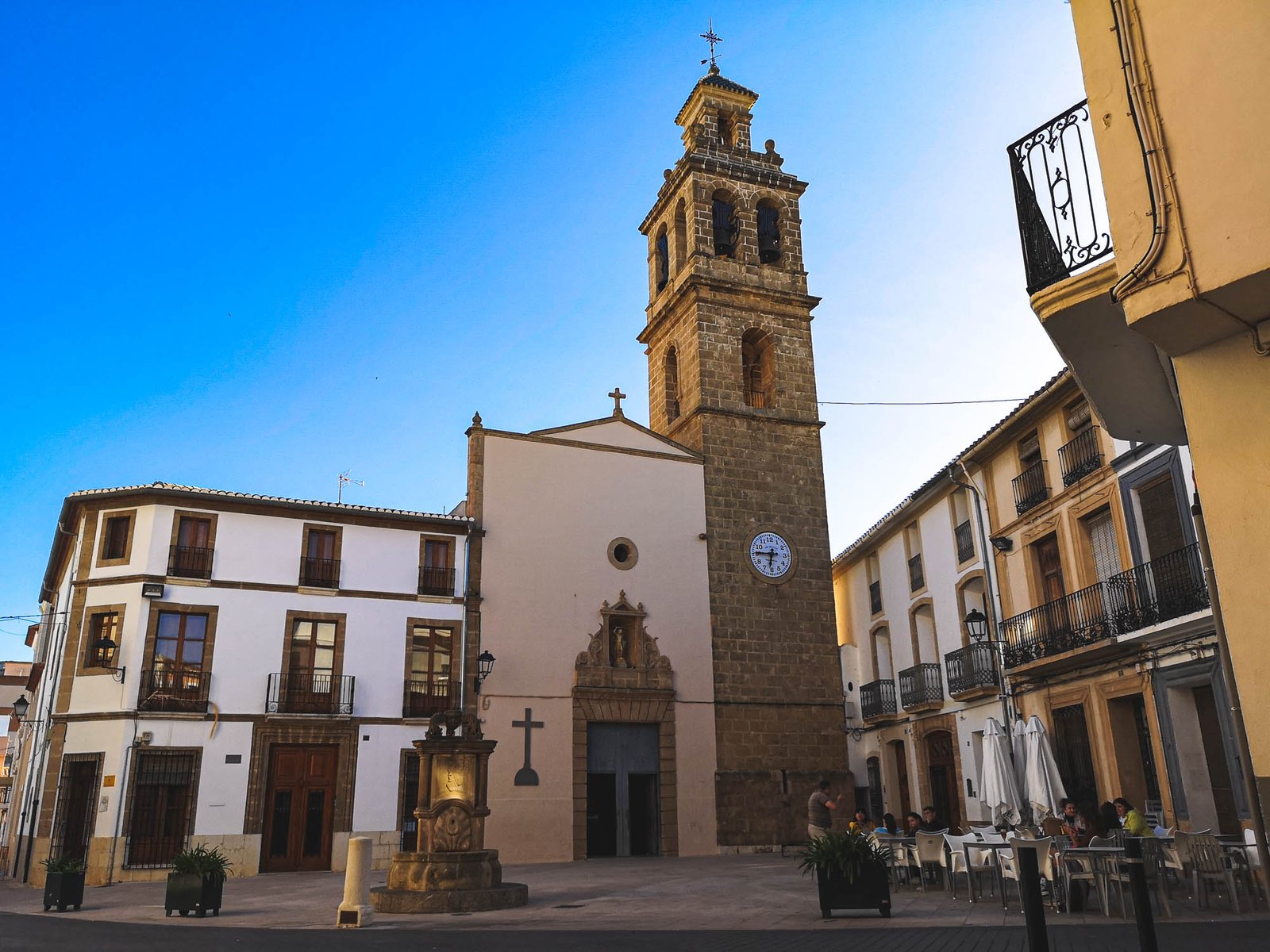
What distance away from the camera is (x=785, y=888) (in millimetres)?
13469

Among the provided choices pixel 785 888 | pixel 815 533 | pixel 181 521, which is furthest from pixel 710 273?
pixel 785 888

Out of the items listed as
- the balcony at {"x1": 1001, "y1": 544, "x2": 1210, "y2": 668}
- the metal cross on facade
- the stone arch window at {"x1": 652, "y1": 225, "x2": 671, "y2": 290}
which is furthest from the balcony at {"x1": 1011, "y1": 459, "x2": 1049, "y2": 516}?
the stone arch window at {"x1": 652, "y1": 225, "x2": 671, "y2": 290}

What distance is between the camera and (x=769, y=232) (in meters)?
28.2

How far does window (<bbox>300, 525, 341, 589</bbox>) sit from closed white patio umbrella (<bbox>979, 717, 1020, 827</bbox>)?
13.0 metres

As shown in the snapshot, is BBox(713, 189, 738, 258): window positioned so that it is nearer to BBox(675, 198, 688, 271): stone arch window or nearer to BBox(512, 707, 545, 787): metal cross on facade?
BBox(675, 198, 688, 271): stone arch window

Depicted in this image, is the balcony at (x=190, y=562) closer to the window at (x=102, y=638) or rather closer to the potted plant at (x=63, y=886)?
the window at (x=102, y=638)

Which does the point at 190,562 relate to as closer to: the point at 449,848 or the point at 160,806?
the point at 160,806

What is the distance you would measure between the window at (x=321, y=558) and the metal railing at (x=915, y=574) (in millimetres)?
12997

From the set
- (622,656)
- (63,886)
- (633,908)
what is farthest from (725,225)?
(63,886)

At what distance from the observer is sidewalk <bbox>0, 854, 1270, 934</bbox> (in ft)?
31.7

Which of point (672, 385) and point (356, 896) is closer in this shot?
point (356, 896)

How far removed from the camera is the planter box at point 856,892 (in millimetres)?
9984

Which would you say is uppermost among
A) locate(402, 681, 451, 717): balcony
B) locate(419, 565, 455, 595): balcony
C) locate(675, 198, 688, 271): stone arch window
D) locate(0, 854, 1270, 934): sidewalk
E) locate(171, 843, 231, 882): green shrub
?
locate(675, 198, 688, 271): stone arch window

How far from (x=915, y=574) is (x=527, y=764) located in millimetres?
9923
